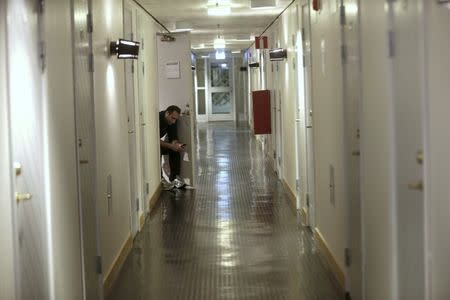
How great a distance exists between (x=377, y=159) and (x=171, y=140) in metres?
6.46

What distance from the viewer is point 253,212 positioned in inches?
320

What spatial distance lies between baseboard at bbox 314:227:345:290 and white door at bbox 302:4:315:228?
1.78 ft

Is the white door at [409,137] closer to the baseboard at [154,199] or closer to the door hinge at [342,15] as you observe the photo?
the door hinge at [342,15]

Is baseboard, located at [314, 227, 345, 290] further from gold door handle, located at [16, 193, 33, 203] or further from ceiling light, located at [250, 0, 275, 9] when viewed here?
ceiling light, located at [250, 0, 275, 9]

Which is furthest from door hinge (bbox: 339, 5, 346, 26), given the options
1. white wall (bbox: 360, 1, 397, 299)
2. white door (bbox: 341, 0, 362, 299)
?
white wall (bbox: 360, 1, 397, 299)

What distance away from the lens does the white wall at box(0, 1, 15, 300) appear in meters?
2.76

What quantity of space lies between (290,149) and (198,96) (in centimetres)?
1827

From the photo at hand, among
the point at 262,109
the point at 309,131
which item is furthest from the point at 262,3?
the point at 262,109

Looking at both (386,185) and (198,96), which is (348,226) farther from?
(198,96)

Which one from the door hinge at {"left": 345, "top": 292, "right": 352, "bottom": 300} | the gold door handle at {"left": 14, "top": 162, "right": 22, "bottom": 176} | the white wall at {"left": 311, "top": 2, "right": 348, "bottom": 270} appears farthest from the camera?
the white wall at {"left": 311, "top": 2, "right": 348, "bottom": 270}

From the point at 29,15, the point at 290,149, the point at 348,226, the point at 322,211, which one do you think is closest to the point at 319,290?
the point at 348,226

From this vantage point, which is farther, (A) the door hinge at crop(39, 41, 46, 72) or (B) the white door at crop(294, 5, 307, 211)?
(B) the white door at crop(294, 5, 307, 211)

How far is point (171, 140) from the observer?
995 centimetres

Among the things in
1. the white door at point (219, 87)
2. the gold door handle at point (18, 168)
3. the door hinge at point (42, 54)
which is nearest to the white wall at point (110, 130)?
the door hinge at point (42, 54)
